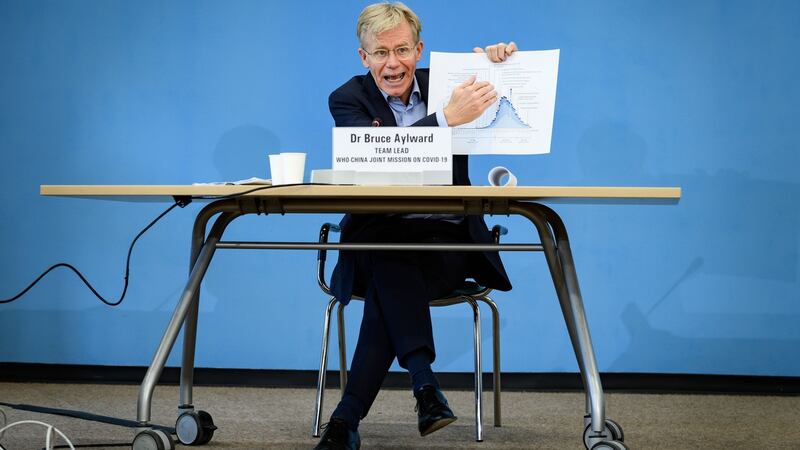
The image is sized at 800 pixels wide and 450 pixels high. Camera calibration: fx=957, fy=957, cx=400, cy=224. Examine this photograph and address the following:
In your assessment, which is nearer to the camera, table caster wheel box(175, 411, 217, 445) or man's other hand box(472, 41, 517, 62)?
man's other hand box(472, 41, 517, 62)

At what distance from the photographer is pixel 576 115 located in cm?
346

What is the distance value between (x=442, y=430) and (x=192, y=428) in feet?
2.32

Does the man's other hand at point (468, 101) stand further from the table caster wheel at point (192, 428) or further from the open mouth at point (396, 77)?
the table caster wheel at point (192, 428)

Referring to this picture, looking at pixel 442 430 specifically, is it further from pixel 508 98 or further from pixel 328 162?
pixel 328 162

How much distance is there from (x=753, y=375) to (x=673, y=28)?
128cm

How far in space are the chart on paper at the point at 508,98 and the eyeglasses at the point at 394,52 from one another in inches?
12.0

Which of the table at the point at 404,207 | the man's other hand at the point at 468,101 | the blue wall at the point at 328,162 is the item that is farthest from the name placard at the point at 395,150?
the blue wall at the point at 328,162

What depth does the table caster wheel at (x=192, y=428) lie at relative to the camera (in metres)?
2.32

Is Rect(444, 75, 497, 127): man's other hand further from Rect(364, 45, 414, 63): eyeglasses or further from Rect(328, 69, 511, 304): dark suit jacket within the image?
Rect(364, 45, 414, 63): eyeglasses

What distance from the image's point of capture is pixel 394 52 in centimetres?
244

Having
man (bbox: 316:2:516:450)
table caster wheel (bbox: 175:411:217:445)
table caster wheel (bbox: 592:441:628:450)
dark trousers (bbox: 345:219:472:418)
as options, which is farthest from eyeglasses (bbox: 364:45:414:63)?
table caster wheel (bbox: 592:441:628:450)

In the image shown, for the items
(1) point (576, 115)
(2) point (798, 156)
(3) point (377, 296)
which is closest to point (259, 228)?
(1) point (576, 115)

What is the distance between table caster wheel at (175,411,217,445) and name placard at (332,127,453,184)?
30.8 inches

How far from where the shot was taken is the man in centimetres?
207
